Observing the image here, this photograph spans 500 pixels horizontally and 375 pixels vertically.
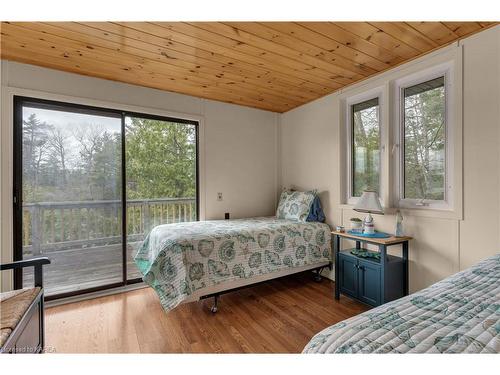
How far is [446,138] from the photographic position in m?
2.07

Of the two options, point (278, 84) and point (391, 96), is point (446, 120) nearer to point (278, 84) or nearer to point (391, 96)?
point (391, 96)

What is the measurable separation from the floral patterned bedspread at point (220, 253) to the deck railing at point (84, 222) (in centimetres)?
51

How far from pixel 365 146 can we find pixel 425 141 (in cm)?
61

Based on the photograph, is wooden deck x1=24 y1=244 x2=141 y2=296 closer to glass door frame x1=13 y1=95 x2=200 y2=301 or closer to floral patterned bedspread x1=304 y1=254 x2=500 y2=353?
glass door frame x1=13 y1=95 x2=200 y2=301

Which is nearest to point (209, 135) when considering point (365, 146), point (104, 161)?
point (104, 161)

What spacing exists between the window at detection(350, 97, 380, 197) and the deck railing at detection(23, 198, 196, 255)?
2413 mm

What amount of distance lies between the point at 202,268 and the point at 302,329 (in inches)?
38.7

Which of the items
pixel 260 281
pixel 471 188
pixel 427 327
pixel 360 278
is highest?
pixel 471 188

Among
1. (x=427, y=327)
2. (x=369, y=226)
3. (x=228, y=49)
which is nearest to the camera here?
(x=427, y=327)

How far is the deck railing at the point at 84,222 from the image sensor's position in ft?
8.14

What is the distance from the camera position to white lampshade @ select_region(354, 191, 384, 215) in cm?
231

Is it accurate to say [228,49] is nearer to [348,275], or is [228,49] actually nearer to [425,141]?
[425,141]

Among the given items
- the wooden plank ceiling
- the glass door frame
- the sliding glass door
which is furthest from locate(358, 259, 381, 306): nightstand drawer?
the glass door frame
